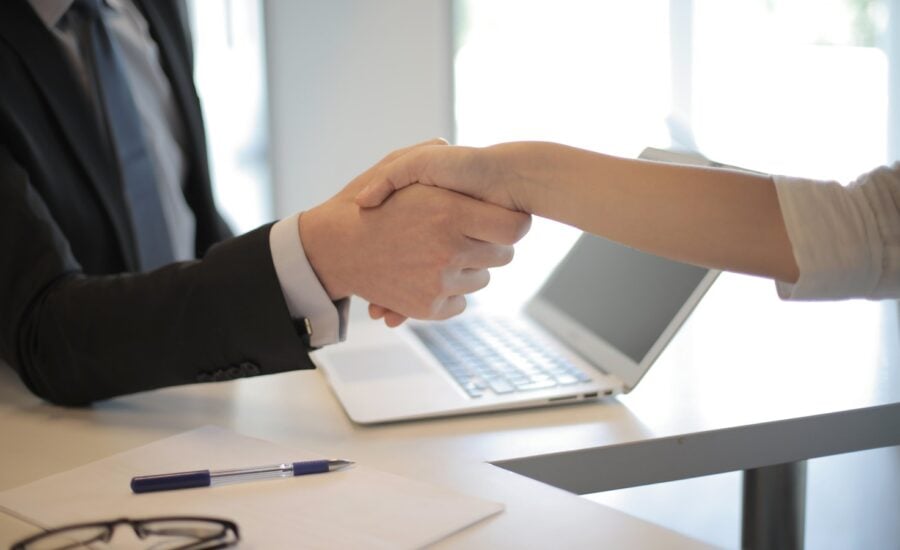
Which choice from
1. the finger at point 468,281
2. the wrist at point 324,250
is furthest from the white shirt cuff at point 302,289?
the finger at point 468,281

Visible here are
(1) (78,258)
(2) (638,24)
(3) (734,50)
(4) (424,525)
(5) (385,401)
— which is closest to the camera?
(4) (424,525)

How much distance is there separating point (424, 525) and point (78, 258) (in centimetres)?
75

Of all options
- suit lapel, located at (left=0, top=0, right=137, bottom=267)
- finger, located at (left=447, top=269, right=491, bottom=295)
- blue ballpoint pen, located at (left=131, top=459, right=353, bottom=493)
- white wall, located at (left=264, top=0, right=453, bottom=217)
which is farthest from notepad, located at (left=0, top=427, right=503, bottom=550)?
white wall, located at (left=264, top=0, right=453, bottom=217)

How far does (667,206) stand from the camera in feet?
2.89

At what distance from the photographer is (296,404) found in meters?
1.04

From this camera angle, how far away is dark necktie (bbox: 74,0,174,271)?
1292mm

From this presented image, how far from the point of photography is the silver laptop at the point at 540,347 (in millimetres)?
1002

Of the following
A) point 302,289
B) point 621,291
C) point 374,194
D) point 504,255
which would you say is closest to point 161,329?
point 302,289

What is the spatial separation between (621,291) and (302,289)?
14.4 inches

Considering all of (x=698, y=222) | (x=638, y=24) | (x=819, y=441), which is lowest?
(x=819, y=441)

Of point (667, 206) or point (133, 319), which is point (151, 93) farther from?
point (667, 206)

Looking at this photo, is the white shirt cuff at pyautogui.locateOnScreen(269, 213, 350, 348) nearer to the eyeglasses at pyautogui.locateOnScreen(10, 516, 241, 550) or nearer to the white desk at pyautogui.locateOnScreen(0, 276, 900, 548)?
the white desk at pyautogui.locateOnScreen(0, 276, 900, 548)

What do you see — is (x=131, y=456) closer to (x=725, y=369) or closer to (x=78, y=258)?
(x=78, y=258)

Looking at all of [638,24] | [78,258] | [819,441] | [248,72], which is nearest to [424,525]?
[819,441]
